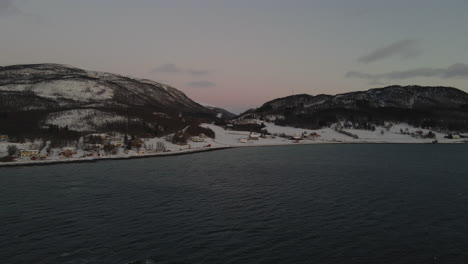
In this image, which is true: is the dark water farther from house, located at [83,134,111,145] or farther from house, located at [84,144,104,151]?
house, located at [83,134,111,145]

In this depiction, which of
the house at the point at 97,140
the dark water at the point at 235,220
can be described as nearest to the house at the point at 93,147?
the house at the point at 97,140

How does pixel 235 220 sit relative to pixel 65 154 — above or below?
below

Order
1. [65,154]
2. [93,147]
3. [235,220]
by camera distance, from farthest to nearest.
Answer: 1. [93,147]
2. [65,154]
3. [235,220]

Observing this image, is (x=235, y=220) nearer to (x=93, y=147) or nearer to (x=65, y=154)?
(x=65, y=154)

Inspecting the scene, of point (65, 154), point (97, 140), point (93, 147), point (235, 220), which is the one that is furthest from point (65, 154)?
point (235, 220)

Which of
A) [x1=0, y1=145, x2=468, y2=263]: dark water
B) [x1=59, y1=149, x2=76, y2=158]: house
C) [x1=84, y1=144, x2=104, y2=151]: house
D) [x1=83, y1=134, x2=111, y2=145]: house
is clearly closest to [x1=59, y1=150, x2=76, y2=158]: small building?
[x1=59, y1=149, x2=76, y2=158]: house

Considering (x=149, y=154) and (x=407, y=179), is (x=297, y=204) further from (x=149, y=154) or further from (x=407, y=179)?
(x=149, y=154)

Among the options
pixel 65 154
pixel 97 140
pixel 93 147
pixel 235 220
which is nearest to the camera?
pixel 235 220

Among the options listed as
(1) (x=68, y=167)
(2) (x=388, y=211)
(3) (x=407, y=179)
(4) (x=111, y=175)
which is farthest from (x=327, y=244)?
(1) (x=68, y=167)
